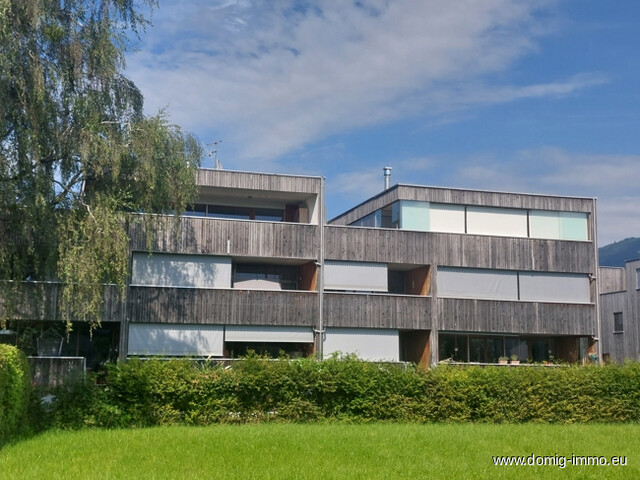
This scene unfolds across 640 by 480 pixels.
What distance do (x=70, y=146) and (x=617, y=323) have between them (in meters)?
31.2

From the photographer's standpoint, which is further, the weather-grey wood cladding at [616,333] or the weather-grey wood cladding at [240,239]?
the weather-grey wood cladding at [616,333]

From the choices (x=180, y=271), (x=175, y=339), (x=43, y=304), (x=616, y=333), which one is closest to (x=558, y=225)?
(x=616, y=333)

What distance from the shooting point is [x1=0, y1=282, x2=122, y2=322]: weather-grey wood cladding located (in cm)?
2188

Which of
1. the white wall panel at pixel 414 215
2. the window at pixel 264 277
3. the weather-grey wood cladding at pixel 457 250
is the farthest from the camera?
the white wall panel at pixel 414 215

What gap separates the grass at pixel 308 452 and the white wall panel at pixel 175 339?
12493mm

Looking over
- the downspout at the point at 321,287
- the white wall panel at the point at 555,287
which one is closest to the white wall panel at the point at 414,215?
the downspout at the point at 321,287

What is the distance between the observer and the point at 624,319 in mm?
41406

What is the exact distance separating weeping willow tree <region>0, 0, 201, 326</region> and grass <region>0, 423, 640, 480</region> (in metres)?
4.71

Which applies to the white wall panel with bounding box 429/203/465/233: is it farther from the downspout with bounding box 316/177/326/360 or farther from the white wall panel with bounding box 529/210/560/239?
the downspout with bounding box 316/177/326/360

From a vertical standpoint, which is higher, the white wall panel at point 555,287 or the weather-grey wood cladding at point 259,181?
the weather-grey wood cladding at point 259,181

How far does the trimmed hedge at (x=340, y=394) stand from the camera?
19.8 m

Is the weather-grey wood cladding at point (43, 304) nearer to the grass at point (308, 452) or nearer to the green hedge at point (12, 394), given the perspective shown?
the green hedge at point (12, 394)

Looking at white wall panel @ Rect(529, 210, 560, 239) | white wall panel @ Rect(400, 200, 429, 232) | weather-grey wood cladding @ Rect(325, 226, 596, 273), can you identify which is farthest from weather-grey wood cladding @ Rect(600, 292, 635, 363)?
white wall panel @ Rect(400, 200, 429, 232)

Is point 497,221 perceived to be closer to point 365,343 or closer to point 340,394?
point 365,343
